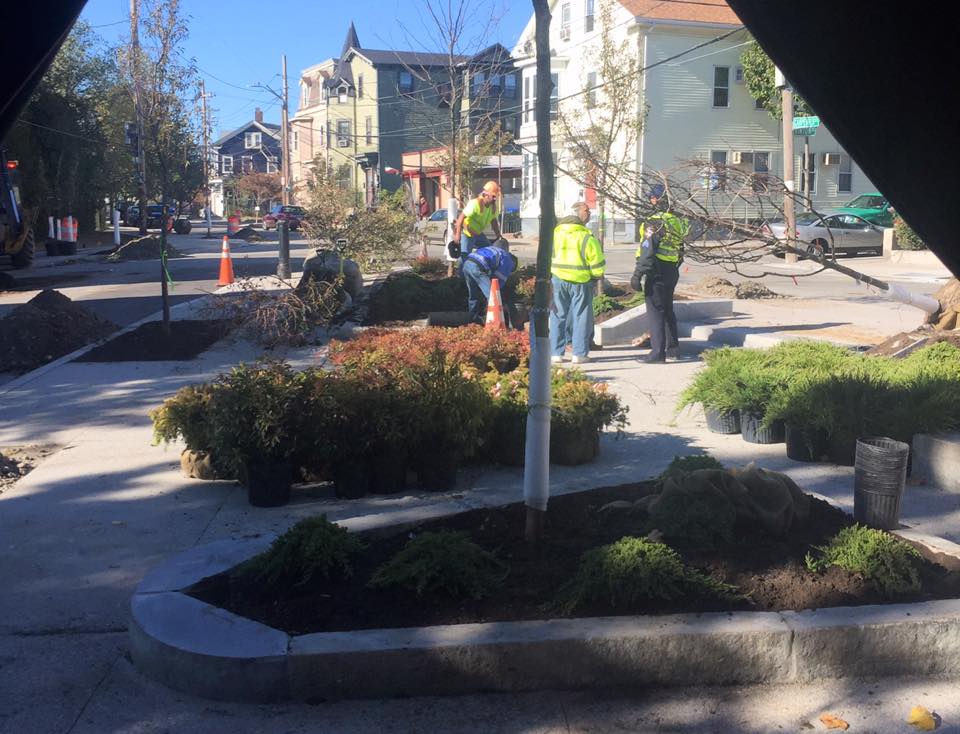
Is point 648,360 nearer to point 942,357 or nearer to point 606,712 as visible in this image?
point 942,357

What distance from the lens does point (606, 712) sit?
3.81 meters

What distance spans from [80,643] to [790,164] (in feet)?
79.8

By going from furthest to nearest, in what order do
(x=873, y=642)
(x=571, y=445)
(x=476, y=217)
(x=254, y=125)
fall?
(x=254, y=125)
(x=476, y=217)
(x=571, y=445)
(x=873, y=642)

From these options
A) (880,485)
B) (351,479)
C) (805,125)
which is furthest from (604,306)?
(805,125)

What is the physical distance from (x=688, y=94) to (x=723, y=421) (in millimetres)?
36398

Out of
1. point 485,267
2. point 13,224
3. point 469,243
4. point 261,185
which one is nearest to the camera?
point 485,267

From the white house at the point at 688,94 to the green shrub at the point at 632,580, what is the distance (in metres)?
35.9

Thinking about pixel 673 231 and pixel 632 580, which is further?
pixel 673 231

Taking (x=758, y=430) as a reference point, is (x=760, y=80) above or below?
above

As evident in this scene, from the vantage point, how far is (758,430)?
779cm

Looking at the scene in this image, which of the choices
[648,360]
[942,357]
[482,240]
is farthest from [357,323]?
[942,357]

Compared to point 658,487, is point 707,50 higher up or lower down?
higher up

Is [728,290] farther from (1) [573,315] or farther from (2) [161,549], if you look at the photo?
(2) [161,549]

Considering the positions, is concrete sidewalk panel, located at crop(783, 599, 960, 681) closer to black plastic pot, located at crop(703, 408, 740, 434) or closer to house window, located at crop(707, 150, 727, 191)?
house window, located at crop(707, 150, 727, 191)
